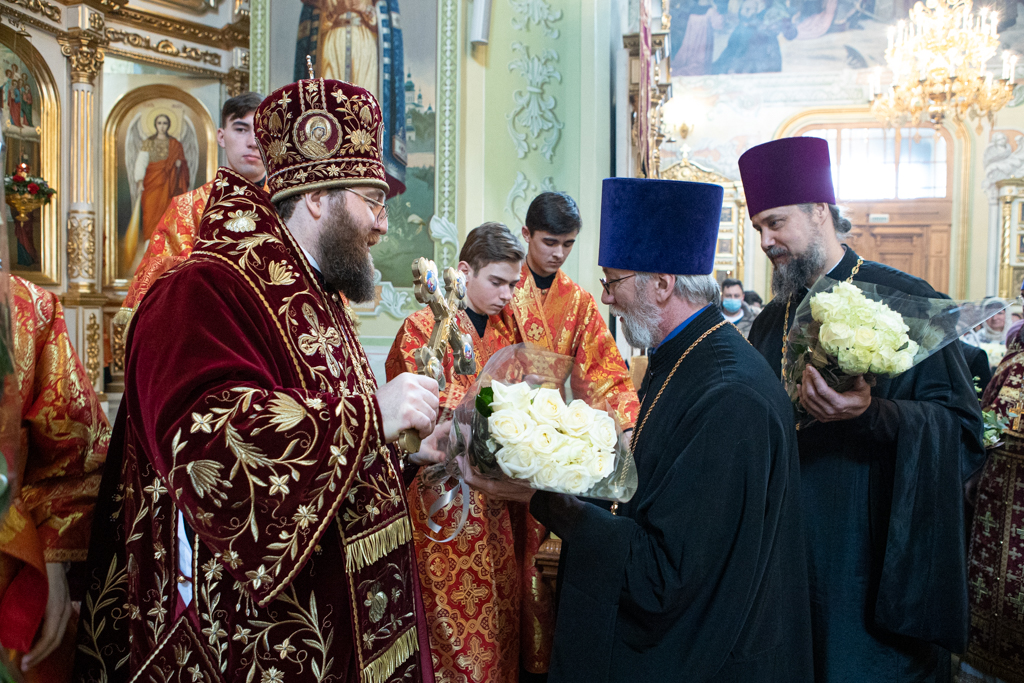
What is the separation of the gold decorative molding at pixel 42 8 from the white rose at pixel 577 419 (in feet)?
26.3

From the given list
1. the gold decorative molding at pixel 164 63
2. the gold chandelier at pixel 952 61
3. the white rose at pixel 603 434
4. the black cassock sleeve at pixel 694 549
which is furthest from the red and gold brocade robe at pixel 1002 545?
the gold chandelier at pixel 952 61

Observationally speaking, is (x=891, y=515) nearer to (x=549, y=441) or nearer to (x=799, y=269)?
(x=799, y=269)

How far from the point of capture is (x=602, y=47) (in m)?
5.42

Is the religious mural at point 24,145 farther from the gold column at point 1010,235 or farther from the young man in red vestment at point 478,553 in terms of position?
the gold column at point 1010,235

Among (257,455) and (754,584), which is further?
(754,584)

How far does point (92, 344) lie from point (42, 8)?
3315 mm

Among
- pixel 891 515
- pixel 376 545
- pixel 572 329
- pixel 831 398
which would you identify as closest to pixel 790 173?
pixel 831 398

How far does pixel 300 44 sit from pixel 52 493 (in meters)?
4.36

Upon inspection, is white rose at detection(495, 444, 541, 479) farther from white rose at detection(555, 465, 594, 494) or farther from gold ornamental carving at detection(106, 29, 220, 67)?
gold ornamental carving at detection(106, 29, 220, 67)

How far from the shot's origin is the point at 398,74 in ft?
17.3

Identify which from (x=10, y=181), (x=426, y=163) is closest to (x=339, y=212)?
(x=426, y=163)

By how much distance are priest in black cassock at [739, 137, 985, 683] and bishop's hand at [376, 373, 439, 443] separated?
3.71 ft

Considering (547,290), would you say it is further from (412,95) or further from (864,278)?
(412,95)

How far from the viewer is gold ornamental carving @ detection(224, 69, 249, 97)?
891cm
